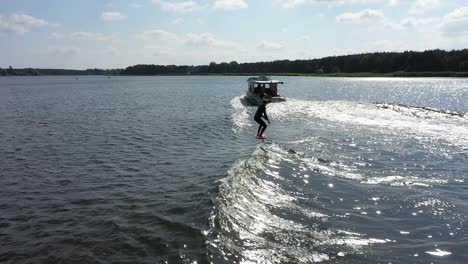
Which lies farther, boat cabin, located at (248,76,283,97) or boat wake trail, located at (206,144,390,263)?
boat cabin, located at (248,76,283,97)

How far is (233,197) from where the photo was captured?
41.3 feet

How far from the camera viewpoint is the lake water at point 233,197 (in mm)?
9211

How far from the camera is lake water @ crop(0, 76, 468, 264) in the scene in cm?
921

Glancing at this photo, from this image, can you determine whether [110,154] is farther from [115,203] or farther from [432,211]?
[432,211]

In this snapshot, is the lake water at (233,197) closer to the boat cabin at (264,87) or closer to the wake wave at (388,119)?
the wake wave at (388,119)

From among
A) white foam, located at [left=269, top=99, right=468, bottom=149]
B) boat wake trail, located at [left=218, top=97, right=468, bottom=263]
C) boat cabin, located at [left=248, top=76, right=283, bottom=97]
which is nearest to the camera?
boat wake trail, located at [left=218, top=97, right=468, bottom=263]

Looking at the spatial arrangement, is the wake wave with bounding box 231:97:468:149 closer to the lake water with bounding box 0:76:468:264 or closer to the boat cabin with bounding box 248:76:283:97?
the lake water with bounding box 0:76:468:264

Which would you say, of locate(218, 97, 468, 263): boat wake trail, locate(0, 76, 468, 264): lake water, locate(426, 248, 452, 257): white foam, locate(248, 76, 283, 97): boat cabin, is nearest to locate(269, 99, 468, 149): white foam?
locate(218, 97, 468, 263): boat wake trail

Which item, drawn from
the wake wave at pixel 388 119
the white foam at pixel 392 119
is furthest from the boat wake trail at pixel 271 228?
the white foam at pixel 392 119

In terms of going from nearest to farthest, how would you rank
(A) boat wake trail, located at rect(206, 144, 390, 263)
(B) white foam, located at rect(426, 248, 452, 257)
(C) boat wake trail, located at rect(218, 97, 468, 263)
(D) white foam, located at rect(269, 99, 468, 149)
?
(A) boat wake trail, located at rect(206, 144, 390, 263) → (B) white foam, located at rect(426, 248, 452, 257) → (C) boat wake trail, located at rect(218, 97, 468, 263) → (D) white foam, located at rect(269, 99, 468, 149)

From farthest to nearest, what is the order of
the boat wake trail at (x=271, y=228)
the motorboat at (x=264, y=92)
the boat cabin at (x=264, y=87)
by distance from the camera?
1. the boat cabin at (x=264, y=87)
2. the motorboat at (x=264, y=92)
3. the boat wake trail at (x=271, y=228)

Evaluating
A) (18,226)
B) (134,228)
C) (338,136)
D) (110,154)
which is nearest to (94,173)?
(110,154)

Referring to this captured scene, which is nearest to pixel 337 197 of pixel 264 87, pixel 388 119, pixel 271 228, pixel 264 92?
pixel 271 228

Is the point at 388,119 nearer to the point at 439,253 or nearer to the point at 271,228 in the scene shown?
the point at 439,253
